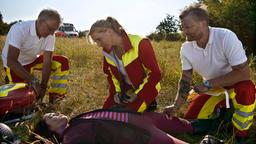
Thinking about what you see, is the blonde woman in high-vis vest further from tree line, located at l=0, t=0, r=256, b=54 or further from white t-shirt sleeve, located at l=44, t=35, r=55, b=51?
tree line, located at l=0, t=0, r=256, b=54

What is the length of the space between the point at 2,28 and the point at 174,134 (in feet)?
93.9

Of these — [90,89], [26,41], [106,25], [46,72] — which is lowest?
[90,89]

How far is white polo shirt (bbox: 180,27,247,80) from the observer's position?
3.72m

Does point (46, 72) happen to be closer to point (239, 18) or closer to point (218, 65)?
point (218, 65)

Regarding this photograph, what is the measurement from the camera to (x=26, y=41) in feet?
16.3

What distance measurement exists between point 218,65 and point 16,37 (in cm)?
235

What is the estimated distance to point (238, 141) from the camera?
3.75 meters

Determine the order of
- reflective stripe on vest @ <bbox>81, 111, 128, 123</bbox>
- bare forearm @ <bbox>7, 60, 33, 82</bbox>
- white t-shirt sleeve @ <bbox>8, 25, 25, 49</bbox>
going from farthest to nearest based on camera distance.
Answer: white t-shirt sleeve @ <bbox>8, 25, 25, 49</bbox>, bare forearm @ <bbox>7, 60, 33, 82</bbox>, reflective stripe on vest @ <bbox>81, 111, 128, 123</bbox>

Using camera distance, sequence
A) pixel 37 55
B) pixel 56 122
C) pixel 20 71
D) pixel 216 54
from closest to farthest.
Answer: pixel 56 122, pixel 216 54, pixel 20 71, pixel 37 55

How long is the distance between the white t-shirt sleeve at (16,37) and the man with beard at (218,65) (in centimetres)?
198

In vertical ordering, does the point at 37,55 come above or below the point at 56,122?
above

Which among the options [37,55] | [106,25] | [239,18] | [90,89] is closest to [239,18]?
[239,18]

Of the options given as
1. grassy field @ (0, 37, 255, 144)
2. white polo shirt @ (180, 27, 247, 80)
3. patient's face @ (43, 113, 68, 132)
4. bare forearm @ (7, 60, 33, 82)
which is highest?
white polo shirt @ (180, 27, 247, 80)

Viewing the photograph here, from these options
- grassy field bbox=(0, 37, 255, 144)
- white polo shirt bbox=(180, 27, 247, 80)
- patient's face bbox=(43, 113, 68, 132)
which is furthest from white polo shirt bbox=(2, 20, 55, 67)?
white polo shirt bbox=(180, 27, 247, 80)
